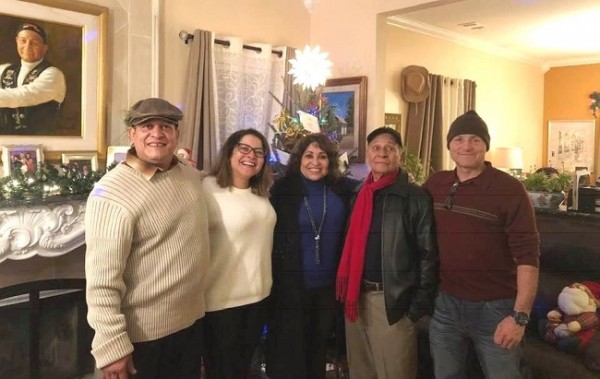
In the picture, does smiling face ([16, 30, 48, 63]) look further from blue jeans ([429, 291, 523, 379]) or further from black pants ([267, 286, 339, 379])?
blue jeans ([429, 291, 523, 379])

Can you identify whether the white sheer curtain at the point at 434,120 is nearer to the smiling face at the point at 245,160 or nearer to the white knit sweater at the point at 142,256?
the smiling face at the point at 245,160

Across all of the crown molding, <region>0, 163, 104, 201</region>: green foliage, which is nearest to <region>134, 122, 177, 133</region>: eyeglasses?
<region>0, 163, 104, 201</region>: green foliage

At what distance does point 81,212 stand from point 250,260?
2.94ft

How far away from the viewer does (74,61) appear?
7.78 ft

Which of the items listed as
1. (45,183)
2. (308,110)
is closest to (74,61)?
(45,183)

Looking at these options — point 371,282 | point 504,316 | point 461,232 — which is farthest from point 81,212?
point 504,316

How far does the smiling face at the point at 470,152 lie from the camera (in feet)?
5.24

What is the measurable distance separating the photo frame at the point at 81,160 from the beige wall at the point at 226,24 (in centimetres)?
60

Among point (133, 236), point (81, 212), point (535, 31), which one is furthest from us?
point (535, 31)

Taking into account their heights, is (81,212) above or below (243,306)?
above

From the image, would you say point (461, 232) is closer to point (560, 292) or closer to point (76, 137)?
point (560, 292)

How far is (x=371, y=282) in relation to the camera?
1.79 metres

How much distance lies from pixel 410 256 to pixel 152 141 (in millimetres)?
906

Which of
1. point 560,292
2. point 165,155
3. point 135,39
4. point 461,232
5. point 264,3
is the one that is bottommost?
point 560,292
